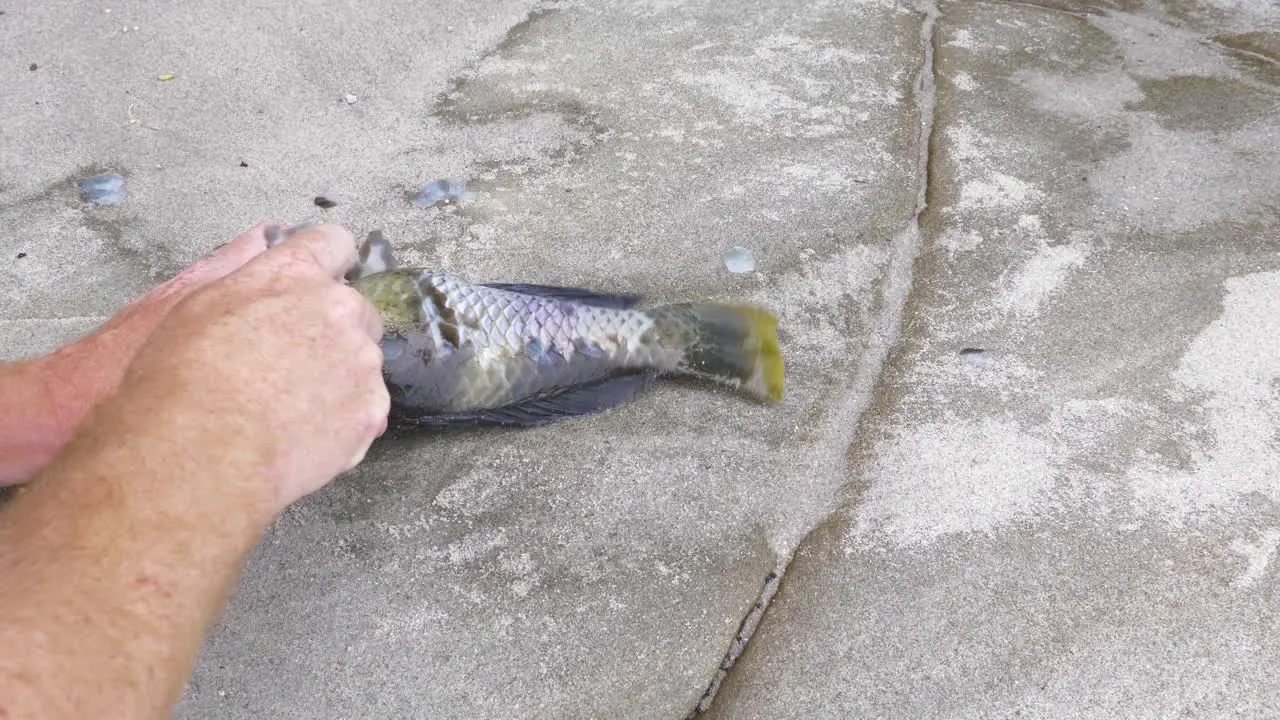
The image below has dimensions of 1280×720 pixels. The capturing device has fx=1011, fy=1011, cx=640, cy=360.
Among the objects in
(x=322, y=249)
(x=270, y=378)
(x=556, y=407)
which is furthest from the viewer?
(x=556, y=407)

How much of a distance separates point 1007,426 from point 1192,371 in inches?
19.2

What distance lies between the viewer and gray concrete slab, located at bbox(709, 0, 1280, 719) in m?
1.81

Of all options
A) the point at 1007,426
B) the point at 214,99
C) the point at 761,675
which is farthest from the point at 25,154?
the point at 1007,426

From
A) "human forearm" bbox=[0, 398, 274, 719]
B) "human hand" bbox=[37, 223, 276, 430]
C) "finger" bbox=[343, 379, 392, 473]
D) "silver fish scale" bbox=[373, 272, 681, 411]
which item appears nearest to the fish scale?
"silver fish scale" bbox=[373, 272, 681, 411]

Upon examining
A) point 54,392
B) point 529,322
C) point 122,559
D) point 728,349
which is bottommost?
point 728,349

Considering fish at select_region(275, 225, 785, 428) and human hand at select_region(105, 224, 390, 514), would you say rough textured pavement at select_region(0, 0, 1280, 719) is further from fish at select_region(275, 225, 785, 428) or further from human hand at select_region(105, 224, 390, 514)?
human hand at select_region(105, 224, 390, 514)

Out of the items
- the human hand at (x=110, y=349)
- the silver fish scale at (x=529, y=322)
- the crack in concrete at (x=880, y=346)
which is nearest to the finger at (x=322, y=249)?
the human hand at (x=110, y=349)

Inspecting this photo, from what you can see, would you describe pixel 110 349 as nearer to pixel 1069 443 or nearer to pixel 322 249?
pixel 322 249

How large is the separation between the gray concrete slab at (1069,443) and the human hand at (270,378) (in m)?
0.85

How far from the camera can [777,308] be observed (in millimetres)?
2582

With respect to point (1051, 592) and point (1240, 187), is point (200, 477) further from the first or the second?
point (1240, 187)

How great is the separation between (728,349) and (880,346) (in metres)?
0.41

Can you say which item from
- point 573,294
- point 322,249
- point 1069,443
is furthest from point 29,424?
point 1069,443

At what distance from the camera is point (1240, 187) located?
2.86 meters
